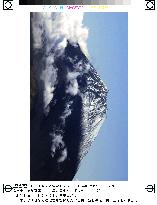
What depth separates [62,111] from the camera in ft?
4.42

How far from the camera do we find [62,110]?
134cm

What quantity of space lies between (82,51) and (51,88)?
0.24 m

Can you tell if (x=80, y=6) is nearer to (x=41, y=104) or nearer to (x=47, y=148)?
(x=41, y=104)

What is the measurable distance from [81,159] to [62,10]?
74cm

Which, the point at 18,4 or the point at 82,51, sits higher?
the point at 18,4

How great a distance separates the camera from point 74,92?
1.35m

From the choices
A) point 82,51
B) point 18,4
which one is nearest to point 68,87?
point 82,51

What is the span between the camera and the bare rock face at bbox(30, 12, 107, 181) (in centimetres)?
134

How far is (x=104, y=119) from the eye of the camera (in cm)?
136

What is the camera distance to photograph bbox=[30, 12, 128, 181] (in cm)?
134

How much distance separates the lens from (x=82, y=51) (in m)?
1.36

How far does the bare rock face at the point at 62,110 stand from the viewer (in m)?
1.34
